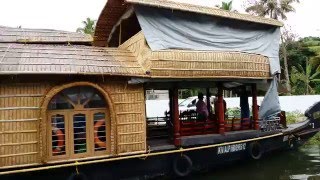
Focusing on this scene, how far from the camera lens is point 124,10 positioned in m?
7.95

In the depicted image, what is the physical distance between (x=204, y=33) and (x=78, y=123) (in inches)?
131

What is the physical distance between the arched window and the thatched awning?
40 cm

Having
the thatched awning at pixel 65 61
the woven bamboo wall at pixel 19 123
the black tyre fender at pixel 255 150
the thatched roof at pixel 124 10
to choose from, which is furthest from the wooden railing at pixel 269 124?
the woven bamboo wall at pixel 19 123

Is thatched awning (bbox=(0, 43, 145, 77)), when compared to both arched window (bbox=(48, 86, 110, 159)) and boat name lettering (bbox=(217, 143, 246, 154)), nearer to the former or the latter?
arched window (bbox=(48, 86, 110, 159))

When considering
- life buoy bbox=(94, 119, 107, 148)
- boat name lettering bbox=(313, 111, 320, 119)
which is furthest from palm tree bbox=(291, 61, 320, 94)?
life buoy bbox=(94, 119, 107, 148)

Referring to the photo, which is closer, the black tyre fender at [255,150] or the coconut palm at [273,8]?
the black tyre fender at [255,150]

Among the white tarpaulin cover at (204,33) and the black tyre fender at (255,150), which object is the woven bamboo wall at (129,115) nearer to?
the white tarpaulin cover at (204,33)

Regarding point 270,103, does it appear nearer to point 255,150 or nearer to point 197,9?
point 255,150

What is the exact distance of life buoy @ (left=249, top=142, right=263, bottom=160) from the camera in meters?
8.33

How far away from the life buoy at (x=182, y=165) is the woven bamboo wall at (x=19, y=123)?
264 cm

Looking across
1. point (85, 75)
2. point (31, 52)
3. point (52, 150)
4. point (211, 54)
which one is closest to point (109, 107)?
point (85, 75)

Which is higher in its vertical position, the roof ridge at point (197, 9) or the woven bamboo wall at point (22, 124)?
the roof ridge at point (197, 9)

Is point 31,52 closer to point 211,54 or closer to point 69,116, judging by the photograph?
point 69,116

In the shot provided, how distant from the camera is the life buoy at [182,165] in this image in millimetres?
7113
